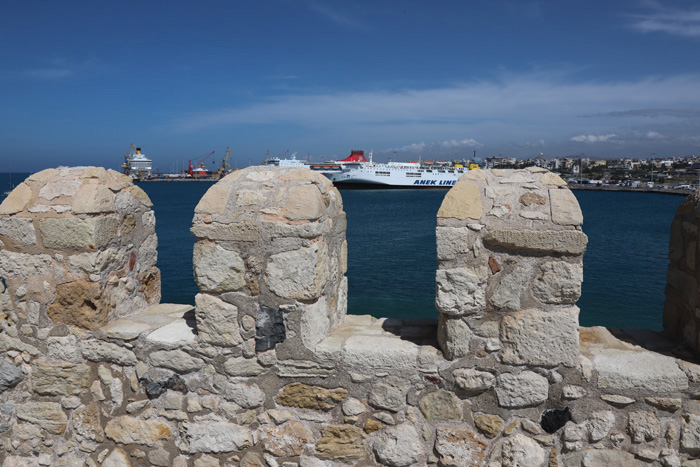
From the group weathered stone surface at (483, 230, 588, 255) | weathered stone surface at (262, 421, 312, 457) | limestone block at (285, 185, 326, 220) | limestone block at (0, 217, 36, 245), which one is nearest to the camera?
weathered stone surface at (483, 230, 588, 255)

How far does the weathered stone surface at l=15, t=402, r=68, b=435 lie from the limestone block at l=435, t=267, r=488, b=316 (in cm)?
273

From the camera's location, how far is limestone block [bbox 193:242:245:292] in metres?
2.91

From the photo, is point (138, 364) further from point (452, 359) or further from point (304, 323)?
point (452, 359)

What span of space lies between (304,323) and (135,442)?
1444 mm

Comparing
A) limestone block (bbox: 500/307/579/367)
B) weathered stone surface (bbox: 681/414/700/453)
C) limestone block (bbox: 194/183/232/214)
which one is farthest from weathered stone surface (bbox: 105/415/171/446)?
weathered stone surface (bbox: 681/414/700/453)

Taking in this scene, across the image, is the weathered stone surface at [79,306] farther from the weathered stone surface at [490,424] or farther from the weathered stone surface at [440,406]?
the weathered stone surface at [490,424]

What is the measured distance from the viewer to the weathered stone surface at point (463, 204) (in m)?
2.62

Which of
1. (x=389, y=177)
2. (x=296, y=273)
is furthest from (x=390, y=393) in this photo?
(x=389, y=177)

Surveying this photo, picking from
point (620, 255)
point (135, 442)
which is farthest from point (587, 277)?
point (135, 442)

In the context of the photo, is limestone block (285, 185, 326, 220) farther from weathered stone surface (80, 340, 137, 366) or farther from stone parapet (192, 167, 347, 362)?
weathered stone surface (80, 340, 137, 366)

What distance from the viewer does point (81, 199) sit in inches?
123

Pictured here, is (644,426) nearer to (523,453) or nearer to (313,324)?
(523,453)

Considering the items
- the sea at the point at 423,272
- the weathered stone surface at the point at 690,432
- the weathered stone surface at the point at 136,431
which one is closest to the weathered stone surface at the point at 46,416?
the weathered stone surface at the point at 136,431

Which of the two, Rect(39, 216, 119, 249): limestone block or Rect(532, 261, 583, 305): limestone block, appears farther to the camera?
Rect(39, 216, 119, 249): limestone block
